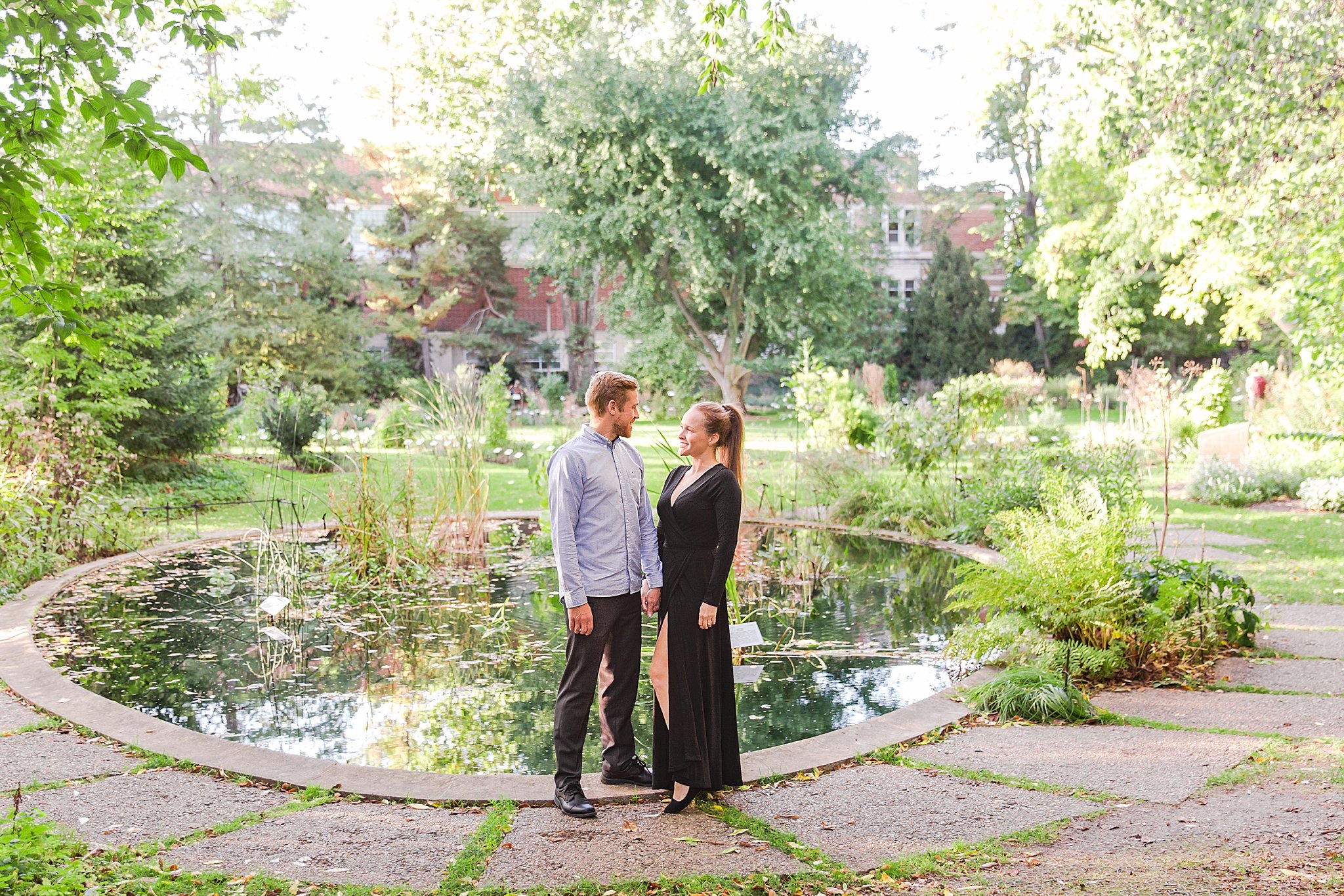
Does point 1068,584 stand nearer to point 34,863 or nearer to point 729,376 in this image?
point 34,863

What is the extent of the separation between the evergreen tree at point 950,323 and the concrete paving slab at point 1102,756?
2876 centimetres

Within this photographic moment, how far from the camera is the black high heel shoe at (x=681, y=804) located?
3.71m

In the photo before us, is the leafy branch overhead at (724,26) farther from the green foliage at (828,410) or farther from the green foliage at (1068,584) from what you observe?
the green foliage at (828,410)

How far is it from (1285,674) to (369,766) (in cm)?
451

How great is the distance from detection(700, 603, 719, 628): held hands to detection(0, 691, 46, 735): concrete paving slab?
120 inches

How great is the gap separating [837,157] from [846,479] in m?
13.4

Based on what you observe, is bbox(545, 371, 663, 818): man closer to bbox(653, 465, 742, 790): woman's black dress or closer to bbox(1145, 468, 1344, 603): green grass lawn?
bbox(653, 465, 742, 790): woman's black dress

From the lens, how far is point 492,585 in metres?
7.82

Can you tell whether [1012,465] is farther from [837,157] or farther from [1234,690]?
[837,157]

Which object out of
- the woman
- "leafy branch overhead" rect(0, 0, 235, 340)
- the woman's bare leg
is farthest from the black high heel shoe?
"leafy branch overhead" rect(0, 0, 235, 340)

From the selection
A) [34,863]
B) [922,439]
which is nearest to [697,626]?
[34,863]

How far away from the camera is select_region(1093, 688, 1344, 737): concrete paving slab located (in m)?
4.56

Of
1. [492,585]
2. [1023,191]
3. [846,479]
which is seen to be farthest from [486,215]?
[492,585]

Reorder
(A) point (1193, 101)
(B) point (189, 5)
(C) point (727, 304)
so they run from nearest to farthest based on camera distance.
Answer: (B) point (189, 5), (A) point (1193, 101), (C) point (727, 304)
